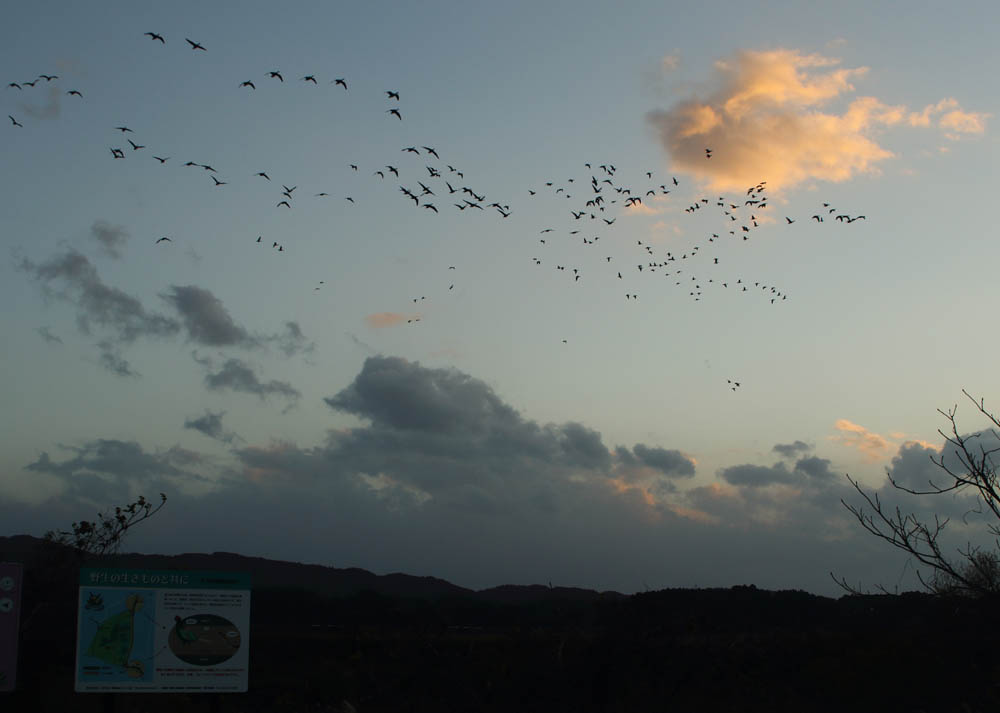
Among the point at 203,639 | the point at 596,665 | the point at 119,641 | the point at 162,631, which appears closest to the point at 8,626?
the point at 119,641

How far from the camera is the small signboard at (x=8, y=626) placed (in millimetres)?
19734

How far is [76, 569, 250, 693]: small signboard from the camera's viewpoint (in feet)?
66.8

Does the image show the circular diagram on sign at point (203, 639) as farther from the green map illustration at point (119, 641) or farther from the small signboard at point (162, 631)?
the green map illustration at point (119, 641)

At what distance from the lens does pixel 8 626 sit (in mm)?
19797

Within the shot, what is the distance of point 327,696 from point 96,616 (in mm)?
14065

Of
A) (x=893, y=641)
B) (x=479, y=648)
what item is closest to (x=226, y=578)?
(x=479, y=648)

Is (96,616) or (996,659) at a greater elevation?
(96,616)

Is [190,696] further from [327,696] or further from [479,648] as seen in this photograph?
[479,648]

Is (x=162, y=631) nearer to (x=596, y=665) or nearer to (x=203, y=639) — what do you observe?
(x=203, y=639)

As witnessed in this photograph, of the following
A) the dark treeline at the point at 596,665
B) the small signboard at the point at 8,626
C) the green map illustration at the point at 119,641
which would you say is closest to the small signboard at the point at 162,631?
the green map illustration at the point at 119,641

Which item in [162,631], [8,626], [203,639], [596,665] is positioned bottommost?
[596,665]

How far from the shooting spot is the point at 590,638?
37.8m

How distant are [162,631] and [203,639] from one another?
0.96 meters

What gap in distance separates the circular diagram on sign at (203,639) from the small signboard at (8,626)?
10.9ft
